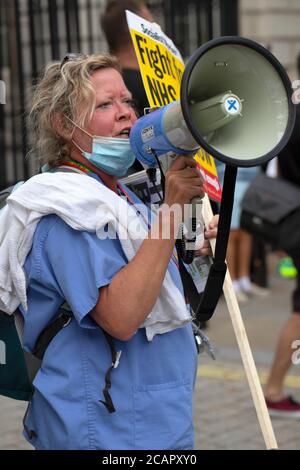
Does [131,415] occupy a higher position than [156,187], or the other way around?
[156,187]

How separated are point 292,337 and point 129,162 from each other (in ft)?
9.95

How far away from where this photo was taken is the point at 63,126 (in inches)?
108

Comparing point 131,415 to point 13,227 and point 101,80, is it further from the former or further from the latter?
point 101,80

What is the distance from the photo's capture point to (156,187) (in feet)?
9.78

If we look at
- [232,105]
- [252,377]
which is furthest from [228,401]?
[232,105]

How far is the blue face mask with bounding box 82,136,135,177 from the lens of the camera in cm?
267

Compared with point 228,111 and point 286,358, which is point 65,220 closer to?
point 228,111

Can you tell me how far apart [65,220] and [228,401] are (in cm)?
353

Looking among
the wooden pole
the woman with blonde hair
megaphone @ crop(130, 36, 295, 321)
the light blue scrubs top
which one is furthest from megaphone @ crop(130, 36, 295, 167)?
the wooden pole

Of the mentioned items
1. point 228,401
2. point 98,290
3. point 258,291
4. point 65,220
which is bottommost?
point 258,291

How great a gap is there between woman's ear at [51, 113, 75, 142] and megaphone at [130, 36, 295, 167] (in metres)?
0.24

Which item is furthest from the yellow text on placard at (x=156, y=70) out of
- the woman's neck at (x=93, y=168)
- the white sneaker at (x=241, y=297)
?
the white sneaker at (x=241, y=297)
